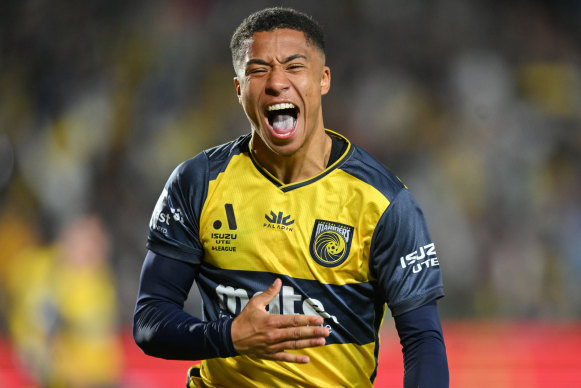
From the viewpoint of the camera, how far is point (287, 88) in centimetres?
214

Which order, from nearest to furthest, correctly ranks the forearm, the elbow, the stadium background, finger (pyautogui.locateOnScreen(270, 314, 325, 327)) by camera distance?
finger (pyautogui.locateOnScreen(270, 314, 325, 327))
the forearm
the elbow
the stadium background

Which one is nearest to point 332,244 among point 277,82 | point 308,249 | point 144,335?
point 308,249

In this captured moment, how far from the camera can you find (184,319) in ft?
6.64

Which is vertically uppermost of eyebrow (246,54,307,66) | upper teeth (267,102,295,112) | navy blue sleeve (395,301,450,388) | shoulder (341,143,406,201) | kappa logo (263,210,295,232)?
eyebrow (246,54,307,66)

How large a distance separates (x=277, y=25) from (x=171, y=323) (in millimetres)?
999

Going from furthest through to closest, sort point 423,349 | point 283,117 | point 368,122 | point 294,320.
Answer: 1. point 368,122
2. point 283,117
3. point 423,349
4. point 294,320

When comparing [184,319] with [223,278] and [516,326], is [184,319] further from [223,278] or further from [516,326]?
[516,326]

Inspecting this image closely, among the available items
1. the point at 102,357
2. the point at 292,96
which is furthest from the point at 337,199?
the point at 102,357

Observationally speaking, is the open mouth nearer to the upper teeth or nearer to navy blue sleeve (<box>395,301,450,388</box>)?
the upper teeth

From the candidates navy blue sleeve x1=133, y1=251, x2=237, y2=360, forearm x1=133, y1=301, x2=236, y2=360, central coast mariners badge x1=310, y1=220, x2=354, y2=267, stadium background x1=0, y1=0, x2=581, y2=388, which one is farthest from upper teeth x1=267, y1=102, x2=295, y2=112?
stadium background x1=0, y1=0, x2=581, y2=388

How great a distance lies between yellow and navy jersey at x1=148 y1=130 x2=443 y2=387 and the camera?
2107 mm

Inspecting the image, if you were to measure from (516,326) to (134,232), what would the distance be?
4.74 metres

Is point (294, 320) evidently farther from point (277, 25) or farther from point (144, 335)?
point (277, 25)

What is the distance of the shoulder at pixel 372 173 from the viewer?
2.14 m
